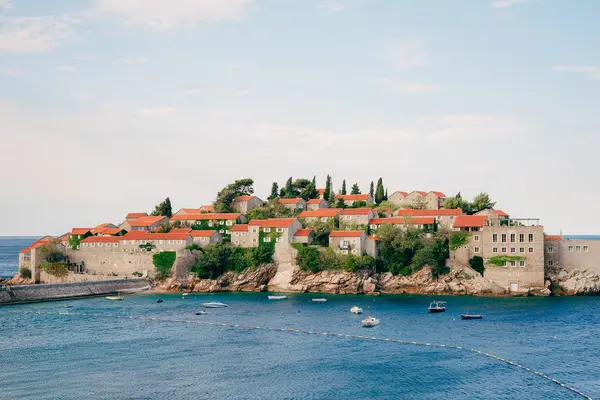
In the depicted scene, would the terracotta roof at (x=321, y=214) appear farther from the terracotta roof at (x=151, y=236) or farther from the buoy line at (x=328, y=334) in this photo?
the buoy line at (x=328, y=334)

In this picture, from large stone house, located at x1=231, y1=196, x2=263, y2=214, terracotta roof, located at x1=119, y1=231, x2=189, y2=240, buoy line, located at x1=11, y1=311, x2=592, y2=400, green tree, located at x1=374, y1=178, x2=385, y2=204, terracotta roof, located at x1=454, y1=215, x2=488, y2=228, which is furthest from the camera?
green tree, located at x1=374, y1=178, x2=385, y2=204

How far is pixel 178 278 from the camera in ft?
283

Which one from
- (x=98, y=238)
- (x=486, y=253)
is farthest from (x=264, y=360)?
(x=98, y=238)

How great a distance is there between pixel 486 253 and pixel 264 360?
43.1 meters

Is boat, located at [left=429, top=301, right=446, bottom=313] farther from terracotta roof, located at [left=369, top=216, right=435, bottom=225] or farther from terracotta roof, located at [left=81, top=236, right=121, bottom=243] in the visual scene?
terracotta roof, located at [left=81, top=236, right=121, bottom=243]

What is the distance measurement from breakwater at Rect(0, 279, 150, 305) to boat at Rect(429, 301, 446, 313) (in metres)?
42.8

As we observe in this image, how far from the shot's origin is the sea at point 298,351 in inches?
1507

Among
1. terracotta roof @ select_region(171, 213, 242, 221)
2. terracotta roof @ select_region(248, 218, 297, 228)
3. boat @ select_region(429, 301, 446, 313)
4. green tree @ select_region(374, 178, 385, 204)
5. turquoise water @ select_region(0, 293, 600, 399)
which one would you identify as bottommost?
turquoise water @ select_region(0, 293, 600, 399)

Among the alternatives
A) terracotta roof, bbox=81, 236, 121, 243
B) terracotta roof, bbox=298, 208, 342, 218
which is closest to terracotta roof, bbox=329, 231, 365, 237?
terracotta roof, bbox=298, 208, 342, 218

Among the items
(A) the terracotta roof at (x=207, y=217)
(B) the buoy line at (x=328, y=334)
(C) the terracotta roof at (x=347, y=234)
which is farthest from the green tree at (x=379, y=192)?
(B) the buoy line at (x=328, y=334)

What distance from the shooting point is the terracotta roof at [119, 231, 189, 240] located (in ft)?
294

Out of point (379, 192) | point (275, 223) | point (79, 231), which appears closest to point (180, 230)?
point (275, 223)

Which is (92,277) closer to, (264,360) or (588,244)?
(264,360)

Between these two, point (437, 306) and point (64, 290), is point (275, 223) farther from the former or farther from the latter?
point (64, 290)
